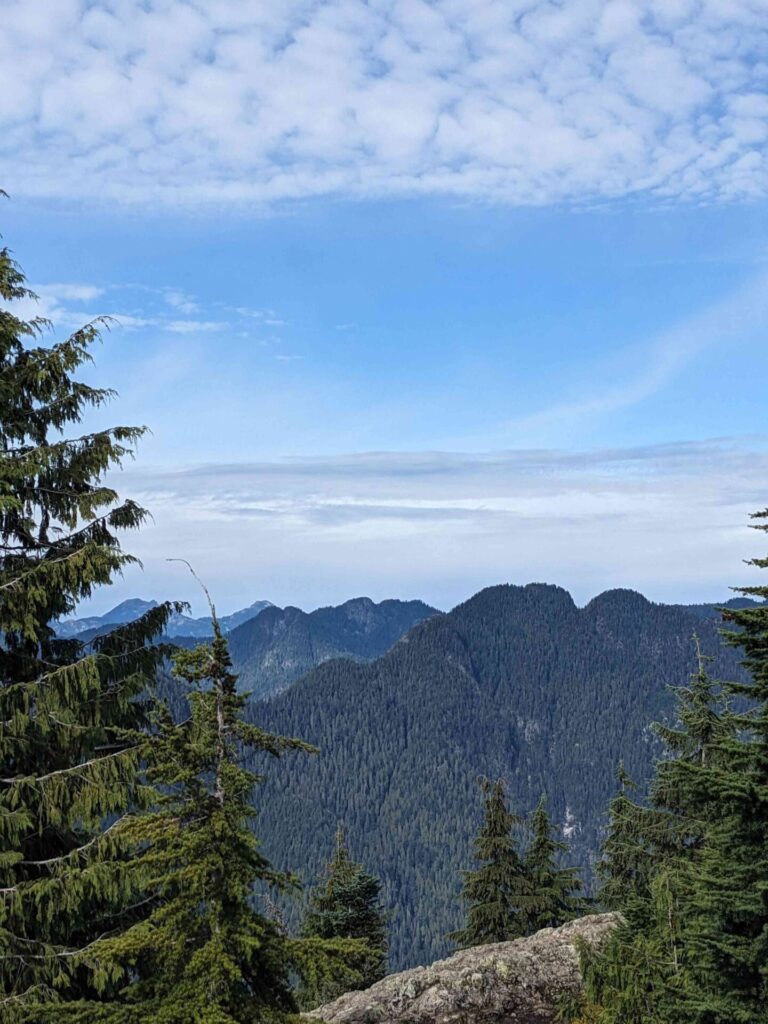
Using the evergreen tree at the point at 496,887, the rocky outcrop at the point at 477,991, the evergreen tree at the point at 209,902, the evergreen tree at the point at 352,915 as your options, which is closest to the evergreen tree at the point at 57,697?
the evergreen tree at the point at 209,902

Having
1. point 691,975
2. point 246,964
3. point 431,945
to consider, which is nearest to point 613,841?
point 691,975

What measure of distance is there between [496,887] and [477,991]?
63.8 feet

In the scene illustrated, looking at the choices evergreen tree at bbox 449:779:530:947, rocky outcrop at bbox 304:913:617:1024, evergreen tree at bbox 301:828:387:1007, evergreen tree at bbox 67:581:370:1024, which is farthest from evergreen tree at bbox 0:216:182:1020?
evergreen tree at bbox 449:779:530:947

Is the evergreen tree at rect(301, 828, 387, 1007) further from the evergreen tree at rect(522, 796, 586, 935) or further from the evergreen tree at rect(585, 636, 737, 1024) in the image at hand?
the evergreen tree at rect(585, 636, 737, 1024)

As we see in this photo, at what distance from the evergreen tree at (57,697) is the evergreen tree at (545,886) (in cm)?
2719

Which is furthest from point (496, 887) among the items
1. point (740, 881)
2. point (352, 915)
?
point (740, 881)

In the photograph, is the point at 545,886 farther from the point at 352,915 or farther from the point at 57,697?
the point at 57,697

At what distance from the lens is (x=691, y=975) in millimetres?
12062

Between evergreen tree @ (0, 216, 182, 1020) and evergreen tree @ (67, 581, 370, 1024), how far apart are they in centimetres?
117

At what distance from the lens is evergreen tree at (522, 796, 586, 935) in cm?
3341

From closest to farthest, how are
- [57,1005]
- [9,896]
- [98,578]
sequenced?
1. [57,1005]
2. [9,896]
3. [98,578]

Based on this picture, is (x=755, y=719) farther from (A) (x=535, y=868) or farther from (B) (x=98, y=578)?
(A) (x=535, y=868)

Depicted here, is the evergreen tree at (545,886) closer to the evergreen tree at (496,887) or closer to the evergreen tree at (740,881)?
the evergreen tree at (496,887)

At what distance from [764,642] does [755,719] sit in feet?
3.57
